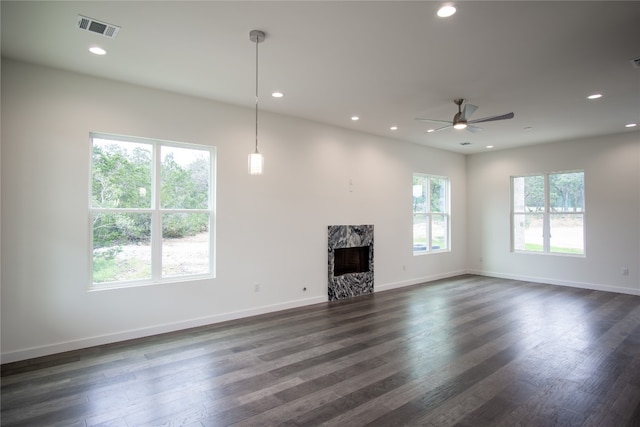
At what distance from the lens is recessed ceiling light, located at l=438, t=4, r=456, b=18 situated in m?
2.56

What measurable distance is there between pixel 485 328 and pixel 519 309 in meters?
1.34

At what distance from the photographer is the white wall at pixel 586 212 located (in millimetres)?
6418

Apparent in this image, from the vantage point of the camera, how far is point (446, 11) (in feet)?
8.60

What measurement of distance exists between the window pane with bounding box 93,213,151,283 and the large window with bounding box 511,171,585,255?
7674mm

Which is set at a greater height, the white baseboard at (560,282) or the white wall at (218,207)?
the white wall at (218,207)

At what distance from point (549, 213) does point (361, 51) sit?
6390 millimetres

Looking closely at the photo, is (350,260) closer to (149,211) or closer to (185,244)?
(185,244)

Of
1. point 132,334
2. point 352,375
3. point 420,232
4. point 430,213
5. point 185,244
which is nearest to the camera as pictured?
point 352,375

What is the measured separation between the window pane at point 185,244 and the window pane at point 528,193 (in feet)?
22.9

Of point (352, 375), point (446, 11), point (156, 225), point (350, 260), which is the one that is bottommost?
point (352, 375)

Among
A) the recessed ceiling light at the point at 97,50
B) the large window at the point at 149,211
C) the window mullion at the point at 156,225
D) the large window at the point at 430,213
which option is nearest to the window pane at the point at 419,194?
the large window at the point at 430,213

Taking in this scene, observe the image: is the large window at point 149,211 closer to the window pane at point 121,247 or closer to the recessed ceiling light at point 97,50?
the window pane at point 121,247

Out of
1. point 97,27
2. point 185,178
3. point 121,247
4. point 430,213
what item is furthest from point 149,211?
point 430,213

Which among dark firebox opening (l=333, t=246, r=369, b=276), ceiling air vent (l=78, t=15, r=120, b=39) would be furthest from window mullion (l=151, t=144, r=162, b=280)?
dark firebox opening (l=333, t=246, r=369, b=276)
